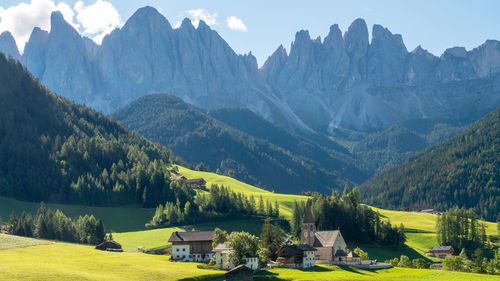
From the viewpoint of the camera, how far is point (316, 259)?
133 metres

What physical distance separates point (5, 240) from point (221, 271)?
152ft

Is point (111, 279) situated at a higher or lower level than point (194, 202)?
lower

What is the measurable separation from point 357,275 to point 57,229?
73.7 m

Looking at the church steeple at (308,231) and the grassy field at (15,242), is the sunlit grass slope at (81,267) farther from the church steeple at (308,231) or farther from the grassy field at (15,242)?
the church steeple at (308,231)

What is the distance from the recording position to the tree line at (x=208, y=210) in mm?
182250

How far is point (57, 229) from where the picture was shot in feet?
472

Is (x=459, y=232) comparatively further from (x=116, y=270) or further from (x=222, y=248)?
(x=116, y=270)

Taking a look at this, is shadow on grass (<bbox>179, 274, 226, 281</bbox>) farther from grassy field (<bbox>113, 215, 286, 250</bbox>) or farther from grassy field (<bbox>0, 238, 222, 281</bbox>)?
grassy field (<bbox>113, 215, 286, 250</bbox>)

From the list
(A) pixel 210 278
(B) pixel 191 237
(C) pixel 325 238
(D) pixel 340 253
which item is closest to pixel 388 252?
(C) pixel 325 238

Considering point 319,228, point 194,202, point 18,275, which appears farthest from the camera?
point 194,202

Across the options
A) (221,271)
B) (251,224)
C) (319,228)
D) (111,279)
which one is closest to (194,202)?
(251,224)

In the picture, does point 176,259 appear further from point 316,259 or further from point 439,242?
point 439,242

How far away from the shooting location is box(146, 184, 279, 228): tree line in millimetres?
182250

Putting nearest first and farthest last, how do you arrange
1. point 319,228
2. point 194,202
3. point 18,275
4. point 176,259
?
point 18,275, point 176,259, point 319,228, point 194,202
